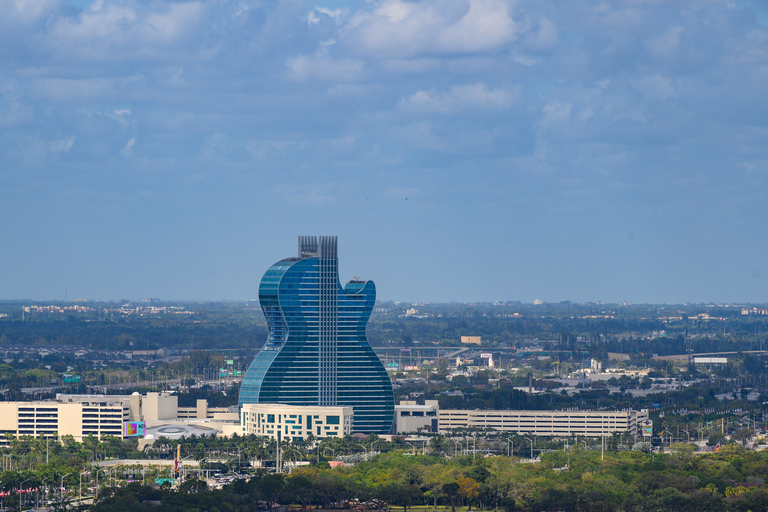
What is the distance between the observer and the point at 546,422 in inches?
7367

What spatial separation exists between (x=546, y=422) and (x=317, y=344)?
110 ft

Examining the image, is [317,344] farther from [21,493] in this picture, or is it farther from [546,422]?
[21,493]

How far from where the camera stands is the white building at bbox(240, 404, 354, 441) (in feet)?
540

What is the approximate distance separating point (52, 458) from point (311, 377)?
3490 centimetres

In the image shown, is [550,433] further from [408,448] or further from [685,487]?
[685,487]

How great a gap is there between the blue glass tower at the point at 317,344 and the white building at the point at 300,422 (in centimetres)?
439

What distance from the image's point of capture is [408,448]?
158500 mm

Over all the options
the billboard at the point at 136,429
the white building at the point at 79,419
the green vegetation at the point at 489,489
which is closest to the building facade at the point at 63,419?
the white building at the point at 79,419

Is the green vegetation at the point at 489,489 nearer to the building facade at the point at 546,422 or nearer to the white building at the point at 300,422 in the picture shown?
the white building at the point at 300,422

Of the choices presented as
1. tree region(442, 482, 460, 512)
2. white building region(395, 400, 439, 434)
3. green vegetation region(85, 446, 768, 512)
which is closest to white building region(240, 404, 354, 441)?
white building region(395, 400, 439, 434)

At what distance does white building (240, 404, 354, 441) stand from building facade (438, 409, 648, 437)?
20848 millimetres

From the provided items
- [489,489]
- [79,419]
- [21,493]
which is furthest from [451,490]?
[79,419]

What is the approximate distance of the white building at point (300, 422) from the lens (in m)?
164

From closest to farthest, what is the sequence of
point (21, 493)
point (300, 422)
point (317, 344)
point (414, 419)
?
point (21, 493) → point (300, 422) → point (317, 344) → point (414, 419)
